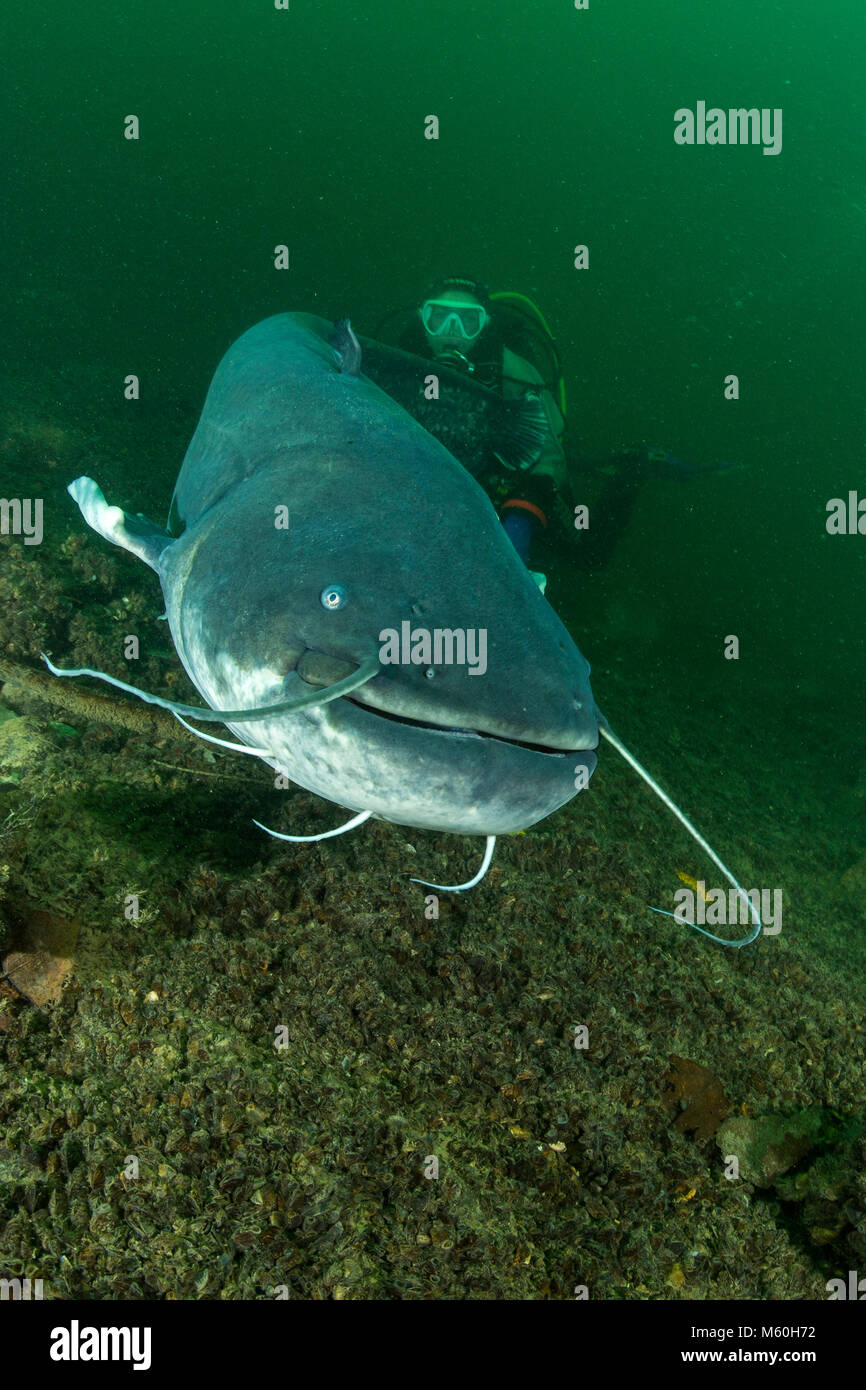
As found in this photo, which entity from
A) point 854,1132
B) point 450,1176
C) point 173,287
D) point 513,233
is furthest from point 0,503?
point 513,233

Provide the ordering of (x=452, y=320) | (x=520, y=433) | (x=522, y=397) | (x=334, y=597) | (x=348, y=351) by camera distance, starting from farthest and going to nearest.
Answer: (x=452, y=320), (x=522, y=397), (x=520, y=433), (x=348, y=351), (x=334, y=597)

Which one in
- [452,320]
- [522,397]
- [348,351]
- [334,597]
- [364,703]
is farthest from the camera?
[452,320]

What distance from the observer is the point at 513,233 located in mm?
48125

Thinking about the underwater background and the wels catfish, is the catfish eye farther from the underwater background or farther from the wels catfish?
the underwater background

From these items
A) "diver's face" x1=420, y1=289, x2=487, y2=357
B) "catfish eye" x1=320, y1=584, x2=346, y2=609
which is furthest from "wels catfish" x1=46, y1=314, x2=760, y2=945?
"diver's face" x1=420, y1=289, x2=487, y2=357

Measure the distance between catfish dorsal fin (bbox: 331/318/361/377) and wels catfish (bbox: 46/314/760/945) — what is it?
2.23 feet

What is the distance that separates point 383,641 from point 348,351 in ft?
6.78

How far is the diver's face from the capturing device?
7555 mm

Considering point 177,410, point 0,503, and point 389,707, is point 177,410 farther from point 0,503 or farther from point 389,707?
point 389,707

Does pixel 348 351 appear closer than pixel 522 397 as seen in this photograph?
Yes

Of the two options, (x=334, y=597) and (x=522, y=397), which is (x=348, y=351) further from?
(x=522, y=397)

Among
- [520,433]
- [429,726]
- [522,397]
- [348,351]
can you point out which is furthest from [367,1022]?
[522,397]

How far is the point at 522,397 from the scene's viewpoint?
7.04 meters

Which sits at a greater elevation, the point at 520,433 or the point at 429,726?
the point at 520,433
